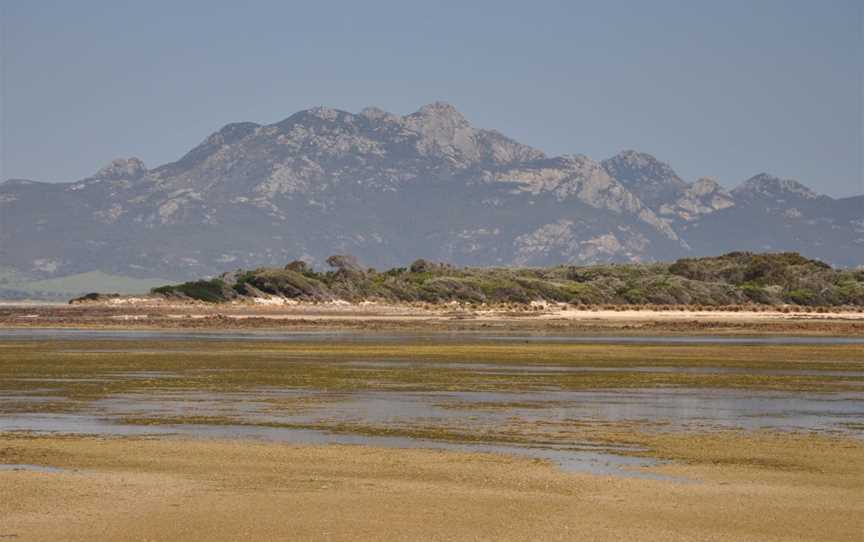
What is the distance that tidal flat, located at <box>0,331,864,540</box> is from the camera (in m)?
16.7

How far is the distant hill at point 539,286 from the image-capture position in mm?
101812

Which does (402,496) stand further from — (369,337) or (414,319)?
(414,319)

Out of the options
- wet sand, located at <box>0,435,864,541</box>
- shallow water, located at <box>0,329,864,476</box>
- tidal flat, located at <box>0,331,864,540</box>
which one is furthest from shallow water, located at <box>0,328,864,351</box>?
wet sand, located at <box>0,435,864,541</box>

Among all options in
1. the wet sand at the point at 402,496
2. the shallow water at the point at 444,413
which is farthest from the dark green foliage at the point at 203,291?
the wet sand at the point at 402,496

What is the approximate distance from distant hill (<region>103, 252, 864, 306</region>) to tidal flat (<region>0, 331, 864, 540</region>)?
5887 centimetres

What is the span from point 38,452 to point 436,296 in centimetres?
8800

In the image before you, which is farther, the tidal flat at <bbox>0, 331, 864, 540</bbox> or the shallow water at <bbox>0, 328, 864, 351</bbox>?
the shallow water at <bbox>0, 328, 864, 351</bbox>

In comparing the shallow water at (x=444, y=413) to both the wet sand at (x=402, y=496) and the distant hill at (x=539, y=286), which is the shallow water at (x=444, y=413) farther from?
the distant hill at (x=539, y=286)

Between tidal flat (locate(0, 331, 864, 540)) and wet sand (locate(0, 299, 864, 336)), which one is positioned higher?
wet sand (locate(0, 299, 864, 336))

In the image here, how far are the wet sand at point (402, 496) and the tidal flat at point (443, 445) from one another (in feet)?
0.17

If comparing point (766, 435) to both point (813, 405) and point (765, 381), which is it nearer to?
point (813, 405)

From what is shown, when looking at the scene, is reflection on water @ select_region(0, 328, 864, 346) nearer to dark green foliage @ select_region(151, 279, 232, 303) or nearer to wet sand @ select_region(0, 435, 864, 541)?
dark green foliage @ select_region(151, 279, 232, 303)

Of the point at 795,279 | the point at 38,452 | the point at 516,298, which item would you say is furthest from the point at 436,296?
the point at 38,452

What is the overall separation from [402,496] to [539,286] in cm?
9897
